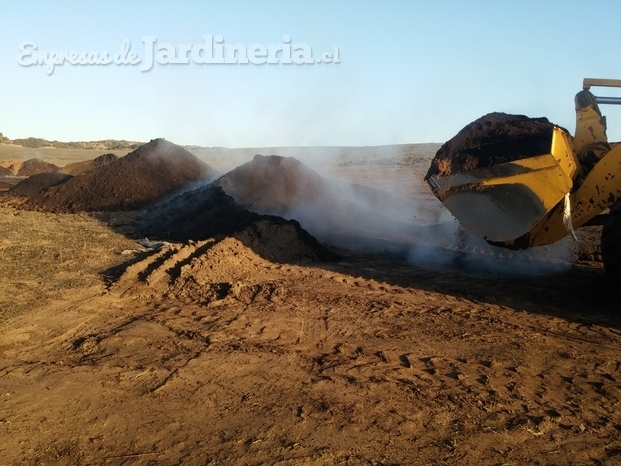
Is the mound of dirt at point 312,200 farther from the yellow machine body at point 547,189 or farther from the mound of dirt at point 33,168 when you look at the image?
the mound of dirt at point 33,168

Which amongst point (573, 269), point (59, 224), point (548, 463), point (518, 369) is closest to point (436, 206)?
point (573, 269)

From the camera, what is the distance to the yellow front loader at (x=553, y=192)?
7.05 m

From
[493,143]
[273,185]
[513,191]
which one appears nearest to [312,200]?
[273,185]

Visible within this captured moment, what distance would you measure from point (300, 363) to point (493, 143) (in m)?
4.47

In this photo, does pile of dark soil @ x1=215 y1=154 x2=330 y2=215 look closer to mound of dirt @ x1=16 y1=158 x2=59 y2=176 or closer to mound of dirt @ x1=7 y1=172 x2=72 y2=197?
mound of dirt @ x1=7 y1=172 x2=72 y2=197

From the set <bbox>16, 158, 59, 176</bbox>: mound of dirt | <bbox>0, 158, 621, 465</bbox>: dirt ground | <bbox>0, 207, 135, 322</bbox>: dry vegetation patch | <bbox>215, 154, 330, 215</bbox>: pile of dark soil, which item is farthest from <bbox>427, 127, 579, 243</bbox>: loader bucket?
<bbox>16, 158, 59, 176</bbox>: mound of dirt

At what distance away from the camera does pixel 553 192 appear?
279 inches

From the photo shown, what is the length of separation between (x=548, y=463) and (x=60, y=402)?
3.73m

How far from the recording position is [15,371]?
5.20 meters

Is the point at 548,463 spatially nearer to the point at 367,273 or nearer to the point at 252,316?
the point at 252,316

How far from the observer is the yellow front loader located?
705 cm

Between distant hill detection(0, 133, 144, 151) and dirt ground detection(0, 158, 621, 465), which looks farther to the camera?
distant hill detection(0, 133, 144, 151)

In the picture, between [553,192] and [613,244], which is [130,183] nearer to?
[553,192]

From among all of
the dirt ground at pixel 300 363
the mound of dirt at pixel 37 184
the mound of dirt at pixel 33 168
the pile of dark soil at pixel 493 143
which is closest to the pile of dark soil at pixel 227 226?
the dirt ground at pixel 300 363
